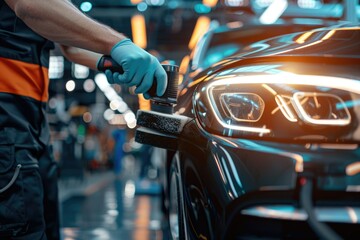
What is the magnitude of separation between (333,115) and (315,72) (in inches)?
6.4

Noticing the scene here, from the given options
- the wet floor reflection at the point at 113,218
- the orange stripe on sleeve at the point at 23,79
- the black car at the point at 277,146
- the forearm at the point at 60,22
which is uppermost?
the forearm at the point at 60,22

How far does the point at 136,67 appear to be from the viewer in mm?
1760

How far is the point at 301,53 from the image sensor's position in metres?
1.98

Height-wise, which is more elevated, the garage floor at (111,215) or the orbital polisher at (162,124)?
the orbital polisher at (162,124)

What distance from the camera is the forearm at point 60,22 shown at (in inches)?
66.6

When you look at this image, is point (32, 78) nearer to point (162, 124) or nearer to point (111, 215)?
point (162, 124)

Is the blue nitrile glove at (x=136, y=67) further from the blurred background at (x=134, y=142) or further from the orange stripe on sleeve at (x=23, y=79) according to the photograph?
the blurred background at (x=134, y=142)

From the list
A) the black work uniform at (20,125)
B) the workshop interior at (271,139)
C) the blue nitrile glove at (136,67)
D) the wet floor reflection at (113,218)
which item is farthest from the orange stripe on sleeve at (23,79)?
the wet floor reflection at (113,218)

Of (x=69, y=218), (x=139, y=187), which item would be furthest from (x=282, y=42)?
(x=139, y=187)

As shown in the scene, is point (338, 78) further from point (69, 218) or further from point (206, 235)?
point (69, 218)

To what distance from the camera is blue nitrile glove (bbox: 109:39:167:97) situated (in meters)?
1.75

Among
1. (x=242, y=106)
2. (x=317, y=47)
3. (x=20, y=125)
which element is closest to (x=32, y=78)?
(x=20, y=125)

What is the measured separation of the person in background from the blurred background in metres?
0.67

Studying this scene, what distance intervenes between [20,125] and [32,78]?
0.19m
